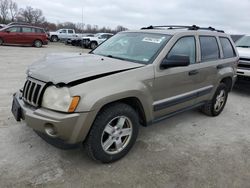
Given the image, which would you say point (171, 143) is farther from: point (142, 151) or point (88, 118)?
point (88, 118)

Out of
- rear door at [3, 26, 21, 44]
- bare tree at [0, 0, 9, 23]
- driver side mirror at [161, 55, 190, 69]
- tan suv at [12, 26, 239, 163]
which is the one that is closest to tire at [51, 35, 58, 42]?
rear door at [3, 26, 21, 44]

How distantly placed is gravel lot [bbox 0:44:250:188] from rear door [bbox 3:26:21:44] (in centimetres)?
1600

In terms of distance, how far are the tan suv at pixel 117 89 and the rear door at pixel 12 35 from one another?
652 inches

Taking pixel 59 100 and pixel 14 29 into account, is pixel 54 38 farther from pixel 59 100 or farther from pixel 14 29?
pixel 59 100

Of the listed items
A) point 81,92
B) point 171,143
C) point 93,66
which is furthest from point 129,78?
point 171,143

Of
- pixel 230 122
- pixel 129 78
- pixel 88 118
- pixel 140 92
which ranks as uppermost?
pixel 129 78

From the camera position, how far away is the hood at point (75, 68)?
2644mm

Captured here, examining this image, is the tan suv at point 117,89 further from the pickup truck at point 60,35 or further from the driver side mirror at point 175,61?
the pickup truck at point 60,35

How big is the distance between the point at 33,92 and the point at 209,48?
3179mm

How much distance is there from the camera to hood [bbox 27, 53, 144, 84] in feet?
8.67

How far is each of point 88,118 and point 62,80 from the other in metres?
0.50

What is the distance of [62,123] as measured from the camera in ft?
8.04

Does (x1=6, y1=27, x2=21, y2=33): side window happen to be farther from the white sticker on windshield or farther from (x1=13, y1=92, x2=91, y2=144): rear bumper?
(x1=13, y1=92, x2=91, y2=144): rear bumper

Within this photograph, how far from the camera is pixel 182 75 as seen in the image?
3.61 m
